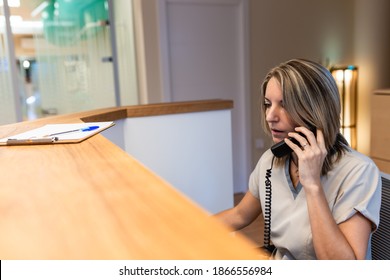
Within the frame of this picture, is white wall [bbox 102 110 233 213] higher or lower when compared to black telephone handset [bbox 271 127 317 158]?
lower

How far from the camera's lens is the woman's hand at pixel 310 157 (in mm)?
962

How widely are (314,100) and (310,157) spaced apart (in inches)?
6.4

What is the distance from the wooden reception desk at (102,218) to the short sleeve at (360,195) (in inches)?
20.5

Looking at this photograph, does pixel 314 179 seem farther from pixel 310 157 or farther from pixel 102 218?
pixel 102 218

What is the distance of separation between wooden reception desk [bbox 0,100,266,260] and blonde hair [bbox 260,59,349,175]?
52cm

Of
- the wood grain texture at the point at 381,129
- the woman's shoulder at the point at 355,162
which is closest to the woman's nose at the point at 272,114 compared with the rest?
the woman's shoulder at the point at 355,162

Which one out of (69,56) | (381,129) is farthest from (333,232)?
(69,56)

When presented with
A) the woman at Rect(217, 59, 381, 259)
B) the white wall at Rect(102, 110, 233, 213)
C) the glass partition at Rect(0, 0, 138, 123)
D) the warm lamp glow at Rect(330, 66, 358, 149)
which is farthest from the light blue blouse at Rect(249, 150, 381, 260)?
the warm lamp glow at Rect(330, 66, 358, 149)

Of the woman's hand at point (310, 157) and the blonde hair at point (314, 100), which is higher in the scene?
the blonde hair at point (314, 100)

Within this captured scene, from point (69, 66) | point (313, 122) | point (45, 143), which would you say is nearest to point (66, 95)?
point (69, 66)

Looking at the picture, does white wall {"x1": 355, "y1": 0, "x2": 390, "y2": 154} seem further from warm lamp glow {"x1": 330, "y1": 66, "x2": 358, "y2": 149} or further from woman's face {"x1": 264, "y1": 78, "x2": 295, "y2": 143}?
woman's face {"x1": 264, "y1": 78, "x2": 295, "y2": 143}

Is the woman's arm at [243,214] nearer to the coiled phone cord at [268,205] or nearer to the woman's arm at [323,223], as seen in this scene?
the coiled phone cord at [268,205]

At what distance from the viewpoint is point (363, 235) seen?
0.96m

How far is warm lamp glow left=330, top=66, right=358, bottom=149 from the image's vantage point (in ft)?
14.5
